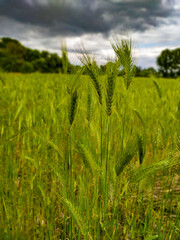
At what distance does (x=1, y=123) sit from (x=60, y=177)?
0.86 meters

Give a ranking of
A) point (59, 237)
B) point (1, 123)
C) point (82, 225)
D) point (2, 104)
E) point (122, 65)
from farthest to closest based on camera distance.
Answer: point (2, 104) < point (1, 123) < point (59, 237) < point (122, 65) < point (82, 225)

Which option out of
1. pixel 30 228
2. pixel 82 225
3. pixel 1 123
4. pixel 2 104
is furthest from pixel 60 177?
pixel 2 104

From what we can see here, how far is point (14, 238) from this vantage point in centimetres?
87

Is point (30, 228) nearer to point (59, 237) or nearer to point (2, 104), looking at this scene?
point (59, 237)

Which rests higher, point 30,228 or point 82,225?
point 82,225

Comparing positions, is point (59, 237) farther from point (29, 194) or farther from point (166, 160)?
point (166, 160)

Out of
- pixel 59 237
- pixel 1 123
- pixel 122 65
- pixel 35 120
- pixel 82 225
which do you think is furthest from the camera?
pixel 35 120

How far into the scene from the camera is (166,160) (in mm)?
637

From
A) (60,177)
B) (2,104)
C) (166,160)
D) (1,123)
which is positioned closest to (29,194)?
(60,177)

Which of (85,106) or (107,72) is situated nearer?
(107,72)

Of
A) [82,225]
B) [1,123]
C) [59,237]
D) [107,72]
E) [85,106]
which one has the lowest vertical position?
[59,237]

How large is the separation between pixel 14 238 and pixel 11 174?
295 mm

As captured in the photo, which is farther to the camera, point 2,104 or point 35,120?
point 2,104

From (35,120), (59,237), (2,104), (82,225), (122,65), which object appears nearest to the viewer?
(82,225)
